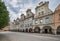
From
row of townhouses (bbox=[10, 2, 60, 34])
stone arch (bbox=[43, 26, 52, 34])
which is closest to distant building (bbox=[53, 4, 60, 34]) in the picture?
row of townhouses (bbox=[10, 2, 60, 34])

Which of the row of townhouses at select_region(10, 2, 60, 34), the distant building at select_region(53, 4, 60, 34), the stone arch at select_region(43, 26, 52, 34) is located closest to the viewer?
the distant building at select_region(53, 4, 60, 34)

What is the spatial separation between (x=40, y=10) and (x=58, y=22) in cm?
841

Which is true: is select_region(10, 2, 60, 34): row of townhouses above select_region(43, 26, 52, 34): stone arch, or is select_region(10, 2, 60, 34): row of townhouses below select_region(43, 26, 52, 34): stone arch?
above

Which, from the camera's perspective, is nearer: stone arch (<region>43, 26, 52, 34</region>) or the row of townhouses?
the row of townhouses

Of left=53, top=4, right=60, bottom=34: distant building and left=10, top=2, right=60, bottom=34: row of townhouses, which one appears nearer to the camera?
left=53, top=4, right=60, bottom=34: distant building

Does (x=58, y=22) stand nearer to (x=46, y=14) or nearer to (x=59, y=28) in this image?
(x=59, y=28)

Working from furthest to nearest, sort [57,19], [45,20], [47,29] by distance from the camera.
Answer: [47,29] < [45,20] < [57,19]

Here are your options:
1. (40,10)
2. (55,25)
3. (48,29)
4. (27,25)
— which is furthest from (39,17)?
(27,25)

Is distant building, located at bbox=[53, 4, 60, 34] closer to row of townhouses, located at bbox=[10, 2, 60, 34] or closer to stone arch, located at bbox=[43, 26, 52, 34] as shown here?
row of townhouses, located at bbox=[10, 2, 60, 34]

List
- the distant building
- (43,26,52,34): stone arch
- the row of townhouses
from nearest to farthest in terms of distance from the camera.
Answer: the distant building
the row of townhouses
(43,26,52,34): stone arch

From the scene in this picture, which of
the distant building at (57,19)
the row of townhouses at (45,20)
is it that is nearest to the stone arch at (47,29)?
the row of townhouses at (45,20)

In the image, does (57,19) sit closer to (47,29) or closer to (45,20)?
(45,20)

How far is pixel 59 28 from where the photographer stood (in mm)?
38000

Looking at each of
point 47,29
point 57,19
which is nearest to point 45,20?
point 47,29
